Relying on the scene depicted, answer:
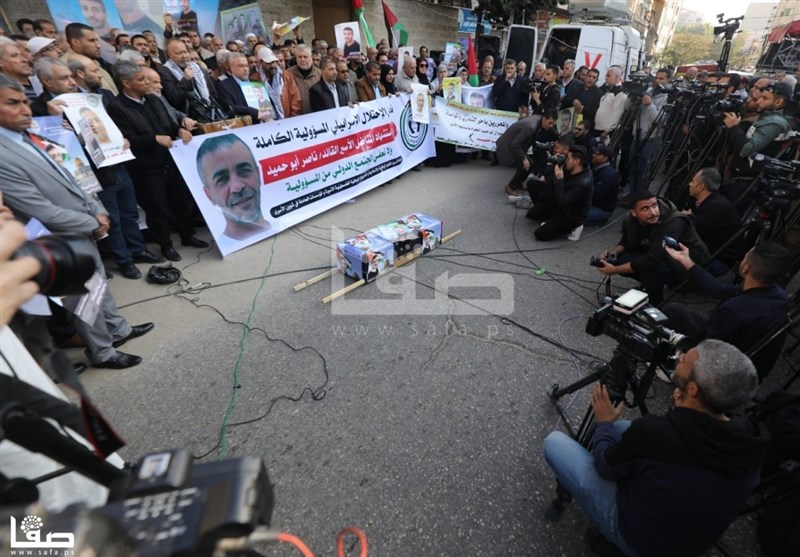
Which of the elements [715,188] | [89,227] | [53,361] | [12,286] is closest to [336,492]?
[53,361]

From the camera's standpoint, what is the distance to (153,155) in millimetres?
4059

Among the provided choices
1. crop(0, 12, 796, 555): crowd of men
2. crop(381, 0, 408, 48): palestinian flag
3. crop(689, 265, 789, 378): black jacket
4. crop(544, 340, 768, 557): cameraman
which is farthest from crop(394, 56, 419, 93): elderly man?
crop(544, 340, 768, 557): cameraman

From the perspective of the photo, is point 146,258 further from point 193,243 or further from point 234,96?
point 234,96

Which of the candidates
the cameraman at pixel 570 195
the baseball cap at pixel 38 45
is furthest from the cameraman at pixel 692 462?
the baseball cap at pixel 38 45

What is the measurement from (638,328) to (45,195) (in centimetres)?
377

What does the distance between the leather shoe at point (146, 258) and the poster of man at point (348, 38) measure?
18.8ft

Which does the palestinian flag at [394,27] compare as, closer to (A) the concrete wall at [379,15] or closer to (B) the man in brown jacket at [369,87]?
(B) the man in brown jacket at [369,87]

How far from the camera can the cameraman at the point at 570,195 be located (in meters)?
4.88

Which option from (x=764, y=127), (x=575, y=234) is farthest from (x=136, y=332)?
(x=764, y=127)

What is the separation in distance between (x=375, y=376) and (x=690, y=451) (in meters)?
1.99

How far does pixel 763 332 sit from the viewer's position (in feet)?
7.60

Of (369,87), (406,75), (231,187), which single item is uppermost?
(406,75)

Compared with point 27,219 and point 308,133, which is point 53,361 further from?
point 308,133

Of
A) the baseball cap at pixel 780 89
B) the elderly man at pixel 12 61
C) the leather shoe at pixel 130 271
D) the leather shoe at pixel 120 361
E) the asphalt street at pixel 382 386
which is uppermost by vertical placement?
the elderly man at pixel 12 61
